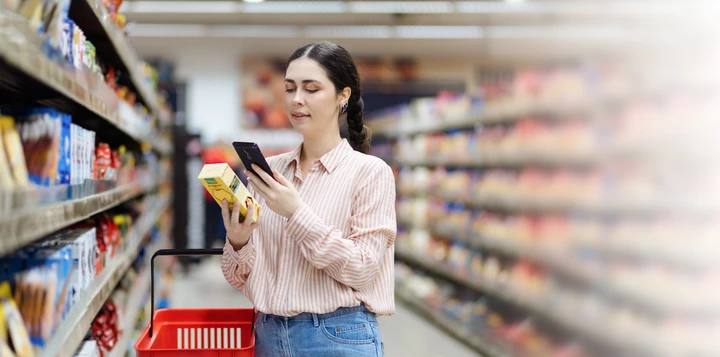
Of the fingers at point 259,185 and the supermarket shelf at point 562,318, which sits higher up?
the fingers at point 259,185

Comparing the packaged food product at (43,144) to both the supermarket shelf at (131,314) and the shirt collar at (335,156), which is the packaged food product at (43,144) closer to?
the shirt collar at (335,156)

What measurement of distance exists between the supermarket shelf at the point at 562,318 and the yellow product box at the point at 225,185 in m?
1.96

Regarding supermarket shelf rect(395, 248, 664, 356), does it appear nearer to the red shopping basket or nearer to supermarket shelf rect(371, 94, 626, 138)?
supermarket shelf rect(371, 94, 626, 138)

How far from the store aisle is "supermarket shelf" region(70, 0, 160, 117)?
2899 millimetres

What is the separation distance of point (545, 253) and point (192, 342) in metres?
2.49

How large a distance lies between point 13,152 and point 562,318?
3.08m

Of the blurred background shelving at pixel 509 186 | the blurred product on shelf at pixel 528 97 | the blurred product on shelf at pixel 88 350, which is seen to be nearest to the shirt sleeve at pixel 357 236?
the blurred background shelving at pixel 509 186

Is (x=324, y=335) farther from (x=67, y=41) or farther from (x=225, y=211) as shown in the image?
(x=67, y=41)

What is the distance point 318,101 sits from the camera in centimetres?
199

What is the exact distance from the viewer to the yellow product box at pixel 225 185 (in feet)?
5.63

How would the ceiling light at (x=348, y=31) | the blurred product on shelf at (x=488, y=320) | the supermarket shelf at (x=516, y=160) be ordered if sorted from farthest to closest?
the ceiling light at (x=348, y=31)
the blurred product on shelf at (x=488, y=320)
the supermarket shelf at (x=516, y=160)

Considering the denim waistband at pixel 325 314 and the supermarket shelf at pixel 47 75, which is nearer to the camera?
the supermarket shelf at pixel 47 75

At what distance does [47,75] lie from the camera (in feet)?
5.19

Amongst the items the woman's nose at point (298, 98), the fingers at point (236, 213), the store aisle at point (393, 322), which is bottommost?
the store aisle at point (393, 322)
